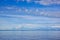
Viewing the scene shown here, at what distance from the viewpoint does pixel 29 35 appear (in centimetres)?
91

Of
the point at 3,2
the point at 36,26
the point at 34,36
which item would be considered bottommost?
the point at 34,36

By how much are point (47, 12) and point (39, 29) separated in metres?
0.19

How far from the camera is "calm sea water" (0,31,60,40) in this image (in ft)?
2.96

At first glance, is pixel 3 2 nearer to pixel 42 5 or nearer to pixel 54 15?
pixel 42 5

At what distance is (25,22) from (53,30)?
0.30 metres

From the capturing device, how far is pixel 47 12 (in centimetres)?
89

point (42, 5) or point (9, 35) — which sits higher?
point (42, 5)

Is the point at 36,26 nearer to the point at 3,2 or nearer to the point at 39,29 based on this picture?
the point at 39,29

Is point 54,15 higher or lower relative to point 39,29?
higher

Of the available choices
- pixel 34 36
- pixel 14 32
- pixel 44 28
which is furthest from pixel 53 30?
pixel 14 32

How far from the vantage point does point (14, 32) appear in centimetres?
90

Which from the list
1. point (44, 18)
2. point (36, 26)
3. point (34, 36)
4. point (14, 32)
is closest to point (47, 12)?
point (44, 18)

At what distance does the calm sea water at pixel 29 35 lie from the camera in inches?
35.5

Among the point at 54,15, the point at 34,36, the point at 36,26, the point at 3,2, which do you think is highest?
the point at 3,2
